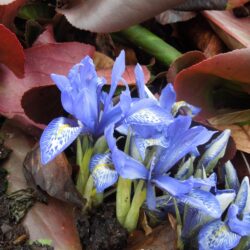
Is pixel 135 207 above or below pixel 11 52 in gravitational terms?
below

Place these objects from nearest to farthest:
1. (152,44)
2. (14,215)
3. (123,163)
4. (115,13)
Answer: (123,163), (14,215), (115,13), (152,44)

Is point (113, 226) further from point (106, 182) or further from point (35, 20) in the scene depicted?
point (35, 20)

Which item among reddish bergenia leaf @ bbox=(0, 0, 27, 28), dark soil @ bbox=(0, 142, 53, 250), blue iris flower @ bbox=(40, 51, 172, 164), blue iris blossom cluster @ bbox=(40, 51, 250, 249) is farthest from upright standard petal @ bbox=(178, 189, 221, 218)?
reddish bergenia leaf @ bbox=(0, 0, 27, 28)

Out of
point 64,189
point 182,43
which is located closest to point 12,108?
point 64,189

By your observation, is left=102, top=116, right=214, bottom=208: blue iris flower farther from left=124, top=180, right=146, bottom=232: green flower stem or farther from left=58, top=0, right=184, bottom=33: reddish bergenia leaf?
left=58, top=0, right=184, bottom=33: reddish bergenia leaf

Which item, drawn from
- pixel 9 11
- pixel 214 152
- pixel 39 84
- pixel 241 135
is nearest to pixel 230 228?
pixel 214 152

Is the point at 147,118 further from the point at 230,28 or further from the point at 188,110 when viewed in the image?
the point at 230,28

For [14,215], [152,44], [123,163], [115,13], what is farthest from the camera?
[152,44]
